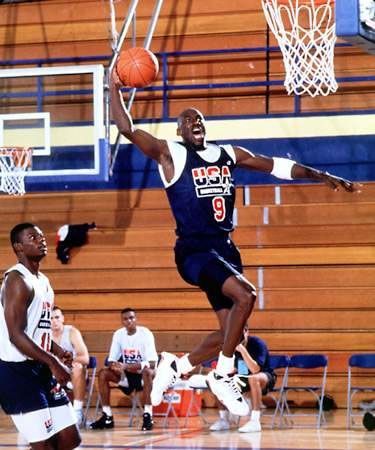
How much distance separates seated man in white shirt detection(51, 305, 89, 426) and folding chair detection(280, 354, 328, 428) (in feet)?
7.54

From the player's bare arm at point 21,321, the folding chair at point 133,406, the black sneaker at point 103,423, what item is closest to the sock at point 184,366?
the player's bare arm at point 21,321

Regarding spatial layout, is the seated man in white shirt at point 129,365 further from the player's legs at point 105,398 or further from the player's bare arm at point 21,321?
the player's bare arm at point 21,321

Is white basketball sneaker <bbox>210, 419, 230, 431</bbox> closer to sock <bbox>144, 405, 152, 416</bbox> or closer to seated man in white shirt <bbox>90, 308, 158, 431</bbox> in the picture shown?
sock <bbox>144, 405, 152, 416</bbox>

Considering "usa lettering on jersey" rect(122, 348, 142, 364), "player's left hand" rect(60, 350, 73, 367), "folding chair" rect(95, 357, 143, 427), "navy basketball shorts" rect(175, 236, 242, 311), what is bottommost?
"folding chair" rect(95, 357, 143, 427)

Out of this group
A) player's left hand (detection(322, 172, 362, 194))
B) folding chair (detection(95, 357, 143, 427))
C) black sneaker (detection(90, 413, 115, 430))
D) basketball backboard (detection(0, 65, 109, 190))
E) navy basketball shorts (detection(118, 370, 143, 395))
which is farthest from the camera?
basketball backboard (detection(0, 65, 109, 190))

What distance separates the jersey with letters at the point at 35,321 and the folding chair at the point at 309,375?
580 cm

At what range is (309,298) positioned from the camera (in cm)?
1388

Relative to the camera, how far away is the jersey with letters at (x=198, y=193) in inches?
262

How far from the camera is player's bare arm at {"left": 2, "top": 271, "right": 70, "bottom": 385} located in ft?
20.6

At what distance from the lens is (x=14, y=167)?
1283 cm

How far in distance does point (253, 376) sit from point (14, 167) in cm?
380

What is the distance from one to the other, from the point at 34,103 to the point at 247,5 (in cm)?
392

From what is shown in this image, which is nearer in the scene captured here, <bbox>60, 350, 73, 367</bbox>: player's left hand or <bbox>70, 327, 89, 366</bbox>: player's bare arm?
<bbox>60, 350, 73, 367</bbox>: player's left hand

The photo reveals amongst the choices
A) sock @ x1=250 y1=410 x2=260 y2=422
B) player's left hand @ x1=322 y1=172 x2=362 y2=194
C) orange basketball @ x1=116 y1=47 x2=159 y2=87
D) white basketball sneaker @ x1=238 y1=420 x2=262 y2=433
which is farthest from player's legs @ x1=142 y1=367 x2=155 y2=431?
orange basketball @ x1=116 y1=47 x2=159 y2=87
